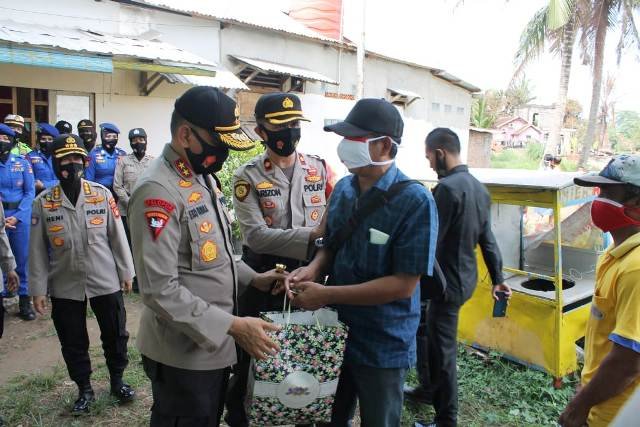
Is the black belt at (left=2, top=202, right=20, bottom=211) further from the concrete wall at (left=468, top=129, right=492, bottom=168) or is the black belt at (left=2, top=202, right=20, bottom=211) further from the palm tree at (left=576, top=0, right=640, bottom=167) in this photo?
the concrete wall at (left=468, top=129, right=492, bottom=168)

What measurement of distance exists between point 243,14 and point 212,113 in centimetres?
1127

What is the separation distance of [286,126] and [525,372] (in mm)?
2900

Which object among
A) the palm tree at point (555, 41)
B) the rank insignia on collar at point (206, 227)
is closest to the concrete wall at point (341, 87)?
the palm tree at point (555, 41)

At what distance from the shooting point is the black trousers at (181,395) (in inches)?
85.6

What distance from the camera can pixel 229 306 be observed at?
2260mm

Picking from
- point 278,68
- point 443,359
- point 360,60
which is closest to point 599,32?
point 360,60

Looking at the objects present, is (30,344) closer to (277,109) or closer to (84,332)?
(84,332)

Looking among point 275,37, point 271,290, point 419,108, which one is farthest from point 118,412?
point 419,108

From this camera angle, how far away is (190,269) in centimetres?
211

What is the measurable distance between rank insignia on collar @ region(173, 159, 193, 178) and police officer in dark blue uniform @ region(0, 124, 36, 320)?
4036mm

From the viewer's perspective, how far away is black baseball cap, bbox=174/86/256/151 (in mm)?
2062

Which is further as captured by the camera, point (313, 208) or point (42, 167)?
point (42, 167)

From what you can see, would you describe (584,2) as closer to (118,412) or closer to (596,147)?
(118,412)

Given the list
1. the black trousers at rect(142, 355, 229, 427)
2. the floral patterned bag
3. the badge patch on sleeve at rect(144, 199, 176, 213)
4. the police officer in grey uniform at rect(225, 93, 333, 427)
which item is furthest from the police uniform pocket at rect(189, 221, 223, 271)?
the police officer in grey uniform at rect(225, 93, 333, 427)
